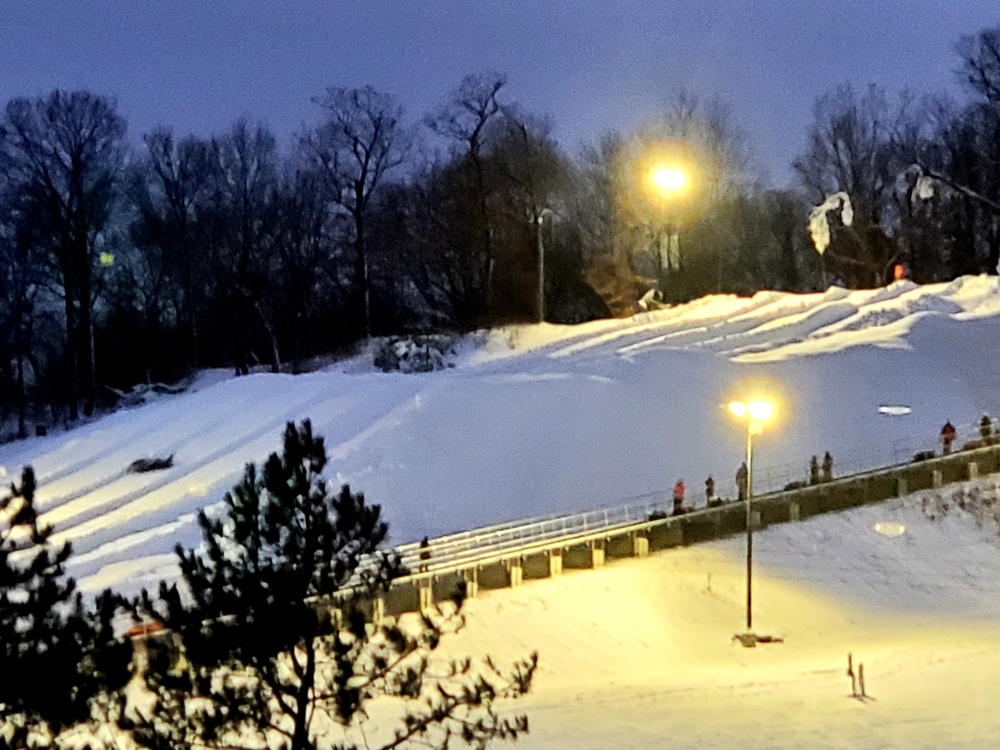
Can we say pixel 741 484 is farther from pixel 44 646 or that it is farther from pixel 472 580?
pixel 44 646

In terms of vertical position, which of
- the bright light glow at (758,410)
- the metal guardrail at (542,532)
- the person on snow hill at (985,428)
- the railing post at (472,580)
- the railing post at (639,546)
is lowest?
the railing post at (472,580)

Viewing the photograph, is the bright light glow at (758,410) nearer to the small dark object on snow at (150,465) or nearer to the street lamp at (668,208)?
the small dark object on snow at (150,465)

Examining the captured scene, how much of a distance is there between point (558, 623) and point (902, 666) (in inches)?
225

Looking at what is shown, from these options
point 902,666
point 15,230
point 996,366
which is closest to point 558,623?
point 902,666

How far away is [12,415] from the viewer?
50.7 meters

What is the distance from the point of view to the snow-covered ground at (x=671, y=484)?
56.7 feet

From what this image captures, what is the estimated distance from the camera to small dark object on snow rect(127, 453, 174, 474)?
3212cm

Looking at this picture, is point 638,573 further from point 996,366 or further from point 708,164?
point 708,164

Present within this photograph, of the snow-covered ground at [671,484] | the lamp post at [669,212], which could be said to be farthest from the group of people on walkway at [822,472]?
the lamp post at [669,212]

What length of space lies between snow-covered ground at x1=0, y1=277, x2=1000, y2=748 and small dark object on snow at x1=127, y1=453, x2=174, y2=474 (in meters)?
0.39

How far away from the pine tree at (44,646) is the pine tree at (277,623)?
1.36 ft

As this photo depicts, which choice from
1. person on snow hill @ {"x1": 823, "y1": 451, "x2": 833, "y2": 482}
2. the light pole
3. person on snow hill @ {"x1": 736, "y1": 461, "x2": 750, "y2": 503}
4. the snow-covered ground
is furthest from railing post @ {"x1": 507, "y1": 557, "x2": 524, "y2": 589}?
the light pole

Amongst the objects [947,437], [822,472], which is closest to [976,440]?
[947,437]

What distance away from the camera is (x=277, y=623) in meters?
9.02
